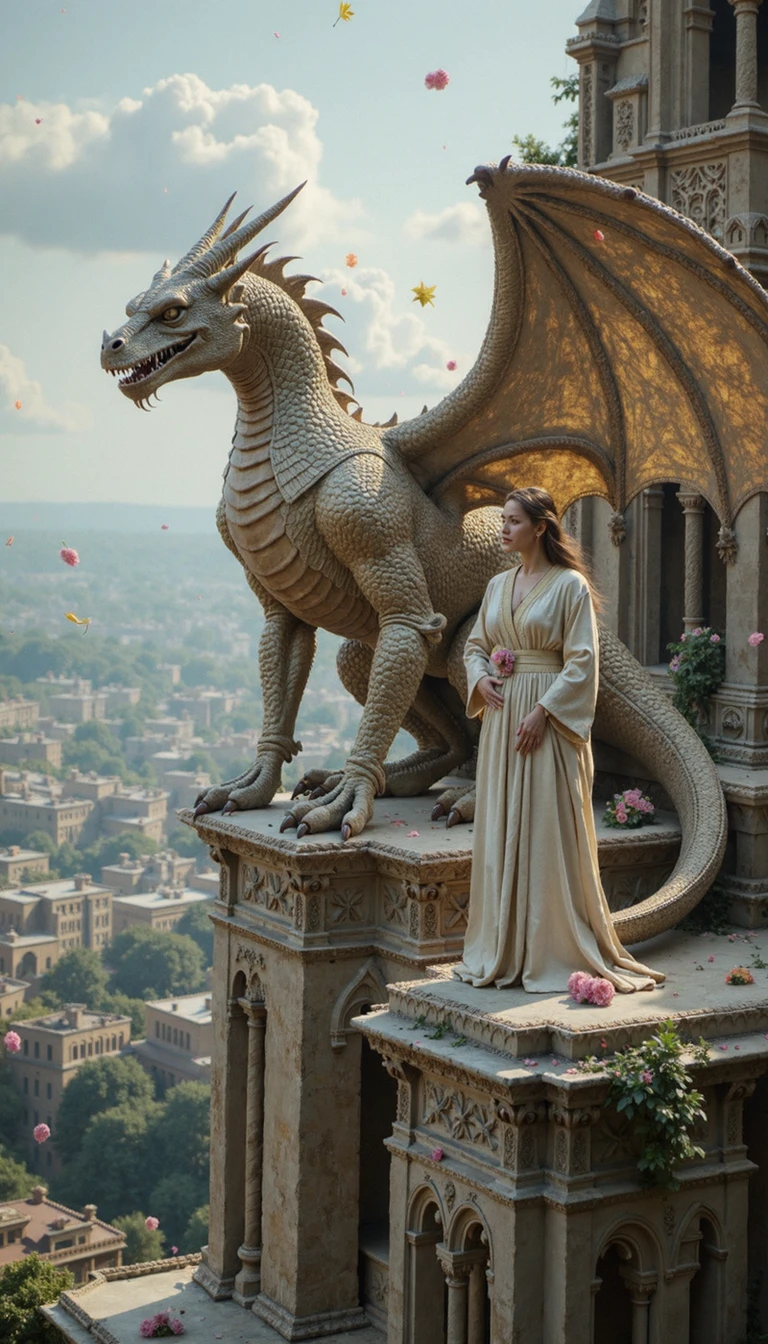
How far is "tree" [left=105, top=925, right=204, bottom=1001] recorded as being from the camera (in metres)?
68.8

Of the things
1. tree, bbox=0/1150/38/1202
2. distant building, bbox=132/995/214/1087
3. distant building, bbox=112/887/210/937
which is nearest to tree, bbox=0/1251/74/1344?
tree, bbox=0/1150/38/1202

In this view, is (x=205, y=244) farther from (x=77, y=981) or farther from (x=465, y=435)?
(x=77, y=981)

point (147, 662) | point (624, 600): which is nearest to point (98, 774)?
point (147, 662)

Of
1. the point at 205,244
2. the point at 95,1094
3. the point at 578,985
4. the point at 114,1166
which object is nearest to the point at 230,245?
the point at 205,244

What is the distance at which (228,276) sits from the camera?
9.52m

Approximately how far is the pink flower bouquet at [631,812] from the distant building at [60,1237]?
31.9 m

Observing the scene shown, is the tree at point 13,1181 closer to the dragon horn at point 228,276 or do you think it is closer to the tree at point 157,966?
the tree at point 157,966

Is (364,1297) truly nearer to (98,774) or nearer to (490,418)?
(490,418)

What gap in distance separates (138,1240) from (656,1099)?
135 feet

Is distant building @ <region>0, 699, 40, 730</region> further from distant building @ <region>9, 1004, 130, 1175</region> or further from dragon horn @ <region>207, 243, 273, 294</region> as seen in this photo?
dragon horn @ <region>207, 243, 273, 294</region>

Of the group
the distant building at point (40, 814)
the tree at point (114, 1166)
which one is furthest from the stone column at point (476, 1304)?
the distant building at point (40, 814)

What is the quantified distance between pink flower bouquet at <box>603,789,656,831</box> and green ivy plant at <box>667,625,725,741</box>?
2.76 ft

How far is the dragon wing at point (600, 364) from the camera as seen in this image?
372 inches

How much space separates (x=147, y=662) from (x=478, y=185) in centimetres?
12169
